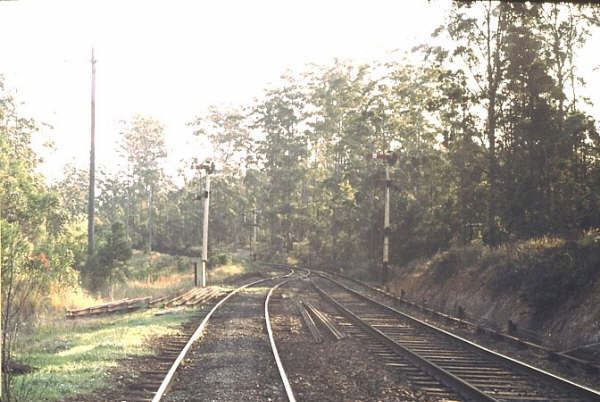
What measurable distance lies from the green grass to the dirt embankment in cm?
910

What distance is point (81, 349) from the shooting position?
11180mm

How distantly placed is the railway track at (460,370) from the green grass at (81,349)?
503 centimetres

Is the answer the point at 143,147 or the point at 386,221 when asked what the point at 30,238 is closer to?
the point at 386,221

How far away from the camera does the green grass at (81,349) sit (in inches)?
315

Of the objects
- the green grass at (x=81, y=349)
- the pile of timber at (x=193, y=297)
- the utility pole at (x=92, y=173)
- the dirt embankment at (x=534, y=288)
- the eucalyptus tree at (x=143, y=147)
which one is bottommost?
the pile of timber at (x=193, y=297)

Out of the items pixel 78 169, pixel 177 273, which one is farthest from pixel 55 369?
pixel 78 169

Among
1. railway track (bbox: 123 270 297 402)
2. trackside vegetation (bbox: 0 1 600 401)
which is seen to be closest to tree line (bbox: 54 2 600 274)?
trackside vegetation (bbox: 0 1 600 401)

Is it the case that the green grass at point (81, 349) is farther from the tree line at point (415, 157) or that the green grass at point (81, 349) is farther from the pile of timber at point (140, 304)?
the tree line at point (415, 157)

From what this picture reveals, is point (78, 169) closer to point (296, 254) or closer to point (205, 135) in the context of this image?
point (205, 135)

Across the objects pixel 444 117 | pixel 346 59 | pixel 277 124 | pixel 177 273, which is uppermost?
pixel 346 59

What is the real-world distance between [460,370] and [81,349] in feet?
24.3

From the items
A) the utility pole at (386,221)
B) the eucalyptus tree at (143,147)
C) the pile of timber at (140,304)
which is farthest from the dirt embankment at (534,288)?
the eucalyptus tree at (143,147)

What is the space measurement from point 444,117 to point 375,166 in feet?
68.6

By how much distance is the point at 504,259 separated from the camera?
19641 mm
